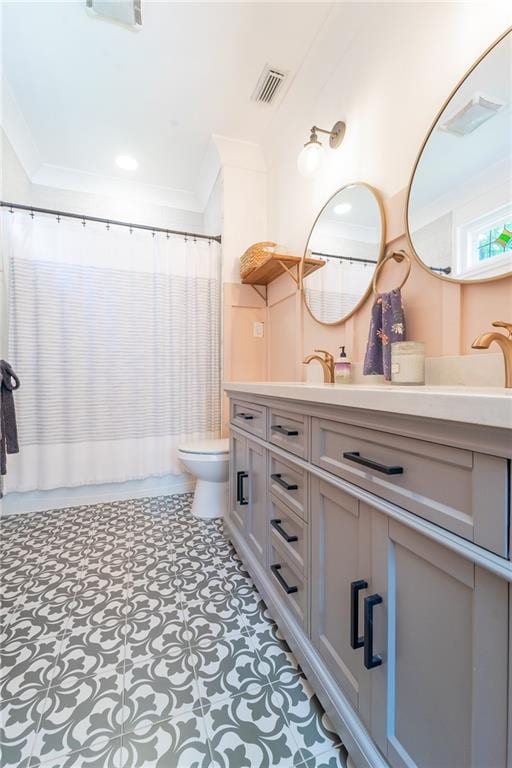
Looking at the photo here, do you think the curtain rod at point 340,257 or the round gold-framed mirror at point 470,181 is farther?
the curtain rod at point 340,257

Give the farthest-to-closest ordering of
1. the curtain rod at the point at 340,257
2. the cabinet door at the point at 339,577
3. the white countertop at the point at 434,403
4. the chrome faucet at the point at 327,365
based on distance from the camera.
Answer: the chrome faucet at the point at 327,365, the curtain rod at the point at 340,257, the cabinet door at the point at 339,577, the white countertop at the point at 434,403

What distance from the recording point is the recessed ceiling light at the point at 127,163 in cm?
247

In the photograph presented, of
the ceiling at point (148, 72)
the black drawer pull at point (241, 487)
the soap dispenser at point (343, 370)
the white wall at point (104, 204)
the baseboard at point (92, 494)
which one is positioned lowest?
the baseboard at point (92, 494)

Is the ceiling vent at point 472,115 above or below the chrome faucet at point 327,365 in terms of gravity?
above

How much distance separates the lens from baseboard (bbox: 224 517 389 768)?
2.25ft

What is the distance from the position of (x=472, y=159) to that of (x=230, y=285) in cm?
165

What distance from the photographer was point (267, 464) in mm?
1216

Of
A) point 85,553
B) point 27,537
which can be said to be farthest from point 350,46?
point 27,537

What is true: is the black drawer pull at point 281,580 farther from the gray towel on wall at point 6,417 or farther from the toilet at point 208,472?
the gray towel on wall at point 6,417

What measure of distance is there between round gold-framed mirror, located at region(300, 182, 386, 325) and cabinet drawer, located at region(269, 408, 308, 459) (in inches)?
25.8

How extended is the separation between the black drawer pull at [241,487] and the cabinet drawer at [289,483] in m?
0.30

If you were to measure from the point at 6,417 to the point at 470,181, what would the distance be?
90.3 inches

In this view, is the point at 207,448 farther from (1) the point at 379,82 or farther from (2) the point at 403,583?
(1) the point at 379,82

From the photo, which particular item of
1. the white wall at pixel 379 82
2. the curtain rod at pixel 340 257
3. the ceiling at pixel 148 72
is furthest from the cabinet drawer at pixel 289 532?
the ceiling at pixel 148 72
